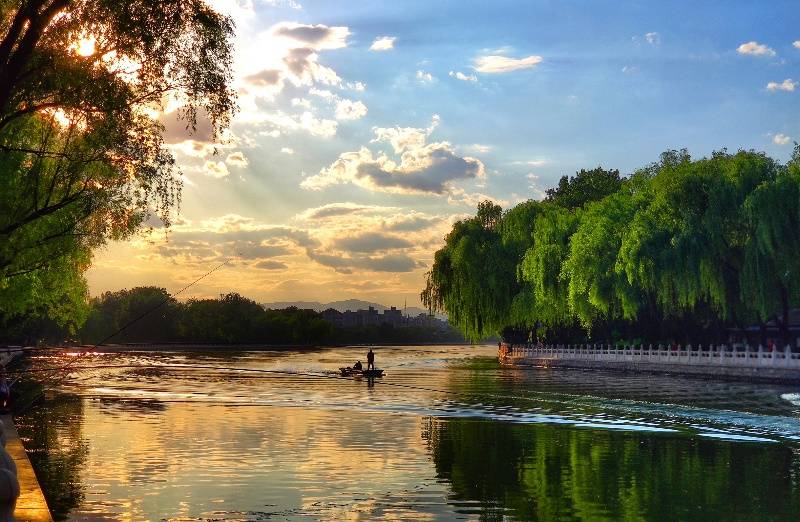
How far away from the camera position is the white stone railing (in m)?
53.1

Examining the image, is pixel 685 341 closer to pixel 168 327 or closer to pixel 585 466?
pixel 585 466

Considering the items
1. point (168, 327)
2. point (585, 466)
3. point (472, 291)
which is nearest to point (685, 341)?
point (472, 291)

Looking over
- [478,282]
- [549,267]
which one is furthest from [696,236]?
[478,282]

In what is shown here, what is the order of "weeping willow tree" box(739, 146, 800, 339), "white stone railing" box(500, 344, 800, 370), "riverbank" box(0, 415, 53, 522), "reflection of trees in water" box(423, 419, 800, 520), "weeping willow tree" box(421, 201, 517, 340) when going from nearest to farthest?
"riverbank" box(0, 415, 53, 522)
"reflection of trees in water" box(423, 419, 800, 520)
"white stone railing" box(500, 344, 800, 370)
"weeping willow tree" box(739, 146, 800, 339)
"weeping willow tree" box(421, 201, 517, 340)

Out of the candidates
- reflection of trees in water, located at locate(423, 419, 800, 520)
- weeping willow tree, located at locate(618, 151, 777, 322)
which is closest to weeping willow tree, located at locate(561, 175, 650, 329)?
weeping willow tree, located at locate(618, 151, 777, 322)

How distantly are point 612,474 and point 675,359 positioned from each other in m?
45.4

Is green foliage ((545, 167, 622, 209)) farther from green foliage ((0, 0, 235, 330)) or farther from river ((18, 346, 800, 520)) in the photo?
green foliage ((0, 0, 235, 330))

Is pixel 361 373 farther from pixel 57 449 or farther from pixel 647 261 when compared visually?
pixel 57 449

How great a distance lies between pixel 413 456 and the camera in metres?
21.2

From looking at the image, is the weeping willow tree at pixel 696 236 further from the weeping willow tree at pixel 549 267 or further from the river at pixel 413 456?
the river at pixel 413 456

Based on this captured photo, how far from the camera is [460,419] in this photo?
101 ft

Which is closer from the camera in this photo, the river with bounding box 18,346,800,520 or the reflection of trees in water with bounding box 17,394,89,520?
the river with bounding box 18,346,800,520

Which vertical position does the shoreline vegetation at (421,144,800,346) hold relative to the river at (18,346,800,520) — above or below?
above

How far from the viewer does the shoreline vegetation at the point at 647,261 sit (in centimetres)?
5541
